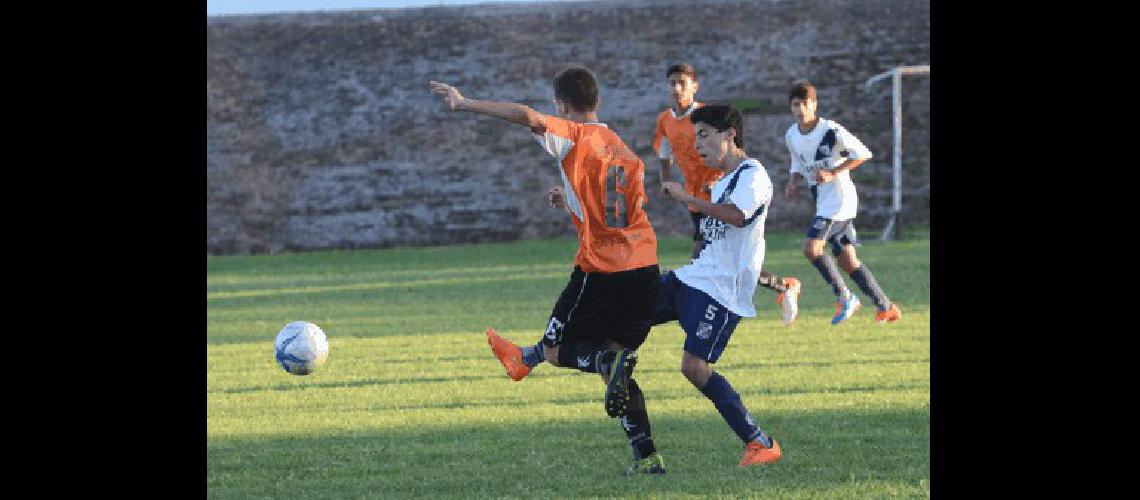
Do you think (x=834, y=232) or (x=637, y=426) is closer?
(x=637, y=426)

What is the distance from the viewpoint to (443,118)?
97.9 ft

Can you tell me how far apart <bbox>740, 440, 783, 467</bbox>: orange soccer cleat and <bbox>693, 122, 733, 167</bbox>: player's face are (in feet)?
4.12

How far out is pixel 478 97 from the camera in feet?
98.1

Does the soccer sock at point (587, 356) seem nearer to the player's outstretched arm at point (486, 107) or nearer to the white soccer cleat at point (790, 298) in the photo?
the player's outstretched arm at point (486, 107)

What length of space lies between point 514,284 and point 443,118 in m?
13.0

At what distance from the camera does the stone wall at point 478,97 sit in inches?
1141

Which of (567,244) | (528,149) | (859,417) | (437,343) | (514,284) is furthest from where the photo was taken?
(528,149)

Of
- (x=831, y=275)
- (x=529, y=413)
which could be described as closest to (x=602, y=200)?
(x=529, y=413)

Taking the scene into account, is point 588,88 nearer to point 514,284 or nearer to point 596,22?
point 514,284

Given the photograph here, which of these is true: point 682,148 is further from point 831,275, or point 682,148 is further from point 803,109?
point 831,275

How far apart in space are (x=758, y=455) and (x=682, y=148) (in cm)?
581

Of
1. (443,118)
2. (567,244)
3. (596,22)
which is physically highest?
(596,22)
